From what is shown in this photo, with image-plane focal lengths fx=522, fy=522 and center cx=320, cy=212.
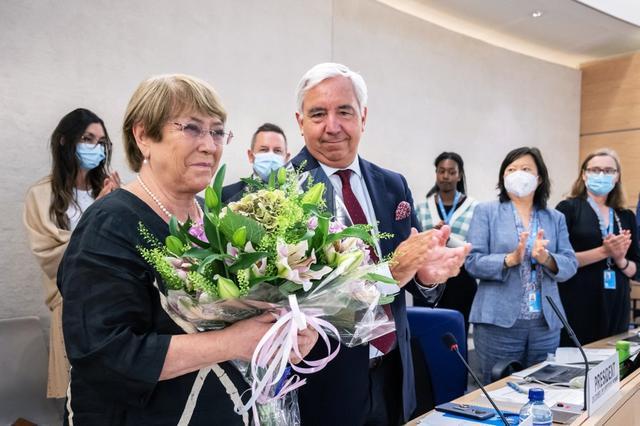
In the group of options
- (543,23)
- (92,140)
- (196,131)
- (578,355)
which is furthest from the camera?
(543,23)

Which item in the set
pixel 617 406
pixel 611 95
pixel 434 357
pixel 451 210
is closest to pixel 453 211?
pixel 451 210

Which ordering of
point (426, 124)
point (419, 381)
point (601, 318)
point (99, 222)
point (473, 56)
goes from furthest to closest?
1. point (473, 56)
2. point (426, 124)
3. point (601, 318)
4. point (419, 381)
5. point (99, 222)

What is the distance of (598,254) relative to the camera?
3172mm

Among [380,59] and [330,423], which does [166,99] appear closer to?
[330,423]

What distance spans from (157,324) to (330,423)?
658 mm

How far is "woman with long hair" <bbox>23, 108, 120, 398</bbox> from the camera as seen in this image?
8.46ft

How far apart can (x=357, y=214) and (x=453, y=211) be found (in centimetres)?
276

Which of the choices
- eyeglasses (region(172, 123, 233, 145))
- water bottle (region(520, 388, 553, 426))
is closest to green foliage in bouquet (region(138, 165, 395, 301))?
eyeglasses (region(172, 123, 233, 145))

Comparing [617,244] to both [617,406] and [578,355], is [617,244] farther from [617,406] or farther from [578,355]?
[617,406]

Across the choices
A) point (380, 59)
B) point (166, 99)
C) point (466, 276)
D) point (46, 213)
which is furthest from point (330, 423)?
point (380, 59)

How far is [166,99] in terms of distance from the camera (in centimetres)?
115

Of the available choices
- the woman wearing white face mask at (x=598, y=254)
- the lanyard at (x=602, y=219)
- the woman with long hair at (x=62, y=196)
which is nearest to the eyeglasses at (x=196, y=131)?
the woman with long hair at (x=62, y=196)

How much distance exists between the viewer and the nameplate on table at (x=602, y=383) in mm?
1553

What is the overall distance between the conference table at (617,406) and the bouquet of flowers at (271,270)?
77 cm
